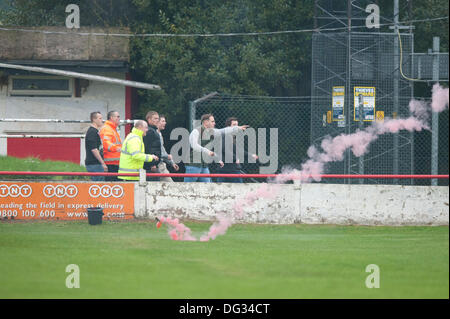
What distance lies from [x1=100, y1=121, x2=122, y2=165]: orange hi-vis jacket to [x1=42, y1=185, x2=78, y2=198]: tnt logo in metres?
1.38

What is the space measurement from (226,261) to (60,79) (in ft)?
54.4

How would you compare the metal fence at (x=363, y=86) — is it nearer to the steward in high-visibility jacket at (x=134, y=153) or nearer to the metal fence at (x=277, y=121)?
the metal fence at (x=277, y=121)

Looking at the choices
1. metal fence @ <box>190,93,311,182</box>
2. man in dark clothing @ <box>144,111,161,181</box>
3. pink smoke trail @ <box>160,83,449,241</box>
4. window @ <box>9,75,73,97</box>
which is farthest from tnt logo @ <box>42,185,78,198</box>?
window @ <box>9,75,73,97</box>

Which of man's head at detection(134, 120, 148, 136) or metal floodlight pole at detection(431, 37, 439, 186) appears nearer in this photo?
man's head at detection(134, 120, 148, 136)

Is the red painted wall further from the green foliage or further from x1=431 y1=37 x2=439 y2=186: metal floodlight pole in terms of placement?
x1=431 y1=37 x2=439 y2=186: metal floodlight pole

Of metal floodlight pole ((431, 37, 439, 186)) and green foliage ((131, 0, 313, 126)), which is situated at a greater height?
green foliage ((131, 0, 313, 126))

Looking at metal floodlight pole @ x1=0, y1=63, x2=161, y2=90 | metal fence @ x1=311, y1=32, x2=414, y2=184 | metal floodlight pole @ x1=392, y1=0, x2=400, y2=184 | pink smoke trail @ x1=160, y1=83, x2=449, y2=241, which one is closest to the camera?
pink smoke trail @ x1=160, y1=83, x2=449, y2=241

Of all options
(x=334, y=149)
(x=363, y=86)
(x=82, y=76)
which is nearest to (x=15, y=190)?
(x=82, y=76)

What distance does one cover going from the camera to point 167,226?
15.1 m

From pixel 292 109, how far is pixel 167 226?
10267mm

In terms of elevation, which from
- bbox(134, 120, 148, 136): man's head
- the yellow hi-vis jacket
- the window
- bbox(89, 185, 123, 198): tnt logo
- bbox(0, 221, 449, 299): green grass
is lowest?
bbox(0, 221, 449, 299): green grass

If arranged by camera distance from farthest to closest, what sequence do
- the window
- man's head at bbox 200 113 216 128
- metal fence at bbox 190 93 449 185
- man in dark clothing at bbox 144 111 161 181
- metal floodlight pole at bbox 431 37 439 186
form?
the window < metal fence at bbox 190 93 449 185 < metal floodlight pole at bbox 431 37 439 186 < man in dark clothing at bbox 144 111 161 181 < man's head at bbox 200 113 216 128

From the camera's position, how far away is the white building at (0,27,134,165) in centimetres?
2497
